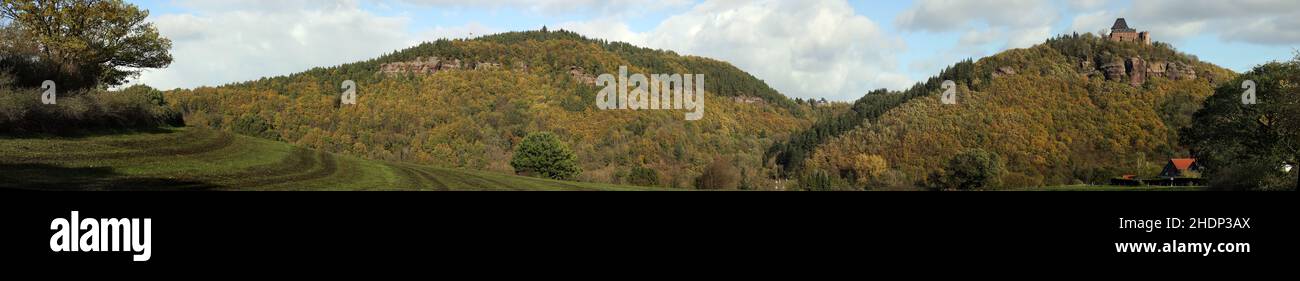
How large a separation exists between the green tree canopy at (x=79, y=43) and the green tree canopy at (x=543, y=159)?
42.8 metres

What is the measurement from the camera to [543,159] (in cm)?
9819

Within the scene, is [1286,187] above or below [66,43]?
below

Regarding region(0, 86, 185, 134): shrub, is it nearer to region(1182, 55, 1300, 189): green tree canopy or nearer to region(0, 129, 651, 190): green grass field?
region(0, 129, 651, 190): green grass field

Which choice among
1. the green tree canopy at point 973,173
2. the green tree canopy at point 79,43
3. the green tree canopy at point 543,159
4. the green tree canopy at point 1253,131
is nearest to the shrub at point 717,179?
the green tree canopy at point 543,159

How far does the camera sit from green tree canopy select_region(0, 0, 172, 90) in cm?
5119

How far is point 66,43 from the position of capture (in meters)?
54.8

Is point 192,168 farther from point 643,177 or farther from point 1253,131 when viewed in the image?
point 643,177

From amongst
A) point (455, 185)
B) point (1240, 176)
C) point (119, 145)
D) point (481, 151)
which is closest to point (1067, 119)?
point (481, 151)

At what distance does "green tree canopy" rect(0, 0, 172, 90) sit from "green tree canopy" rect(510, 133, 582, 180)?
4278cm

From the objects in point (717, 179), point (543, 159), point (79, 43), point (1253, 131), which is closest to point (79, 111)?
point (79, 43)

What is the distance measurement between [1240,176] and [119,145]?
70.7 m
